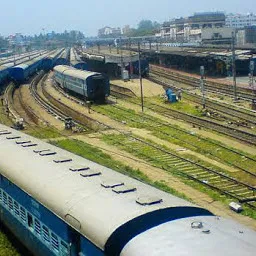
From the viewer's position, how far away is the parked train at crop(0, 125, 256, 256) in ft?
25.1

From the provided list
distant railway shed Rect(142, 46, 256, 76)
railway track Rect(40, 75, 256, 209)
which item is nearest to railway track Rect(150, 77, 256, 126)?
railway track Rect(40, 75, 256, 209)

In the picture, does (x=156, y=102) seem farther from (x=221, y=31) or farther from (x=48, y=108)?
(x=221, y=31)

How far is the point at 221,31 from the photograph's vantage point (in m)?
126

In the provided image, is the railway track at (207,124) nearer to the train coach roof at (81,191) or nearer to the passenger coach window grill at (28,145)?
the passenger coach window grill at (28,145)

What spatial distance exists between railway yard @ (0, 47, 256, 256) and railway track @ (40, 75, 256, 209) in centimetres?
4

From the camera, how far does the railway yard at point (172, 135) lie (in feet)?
70.1

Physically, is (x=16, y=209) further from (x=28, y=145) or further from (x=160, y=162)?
(x=160, y=162)

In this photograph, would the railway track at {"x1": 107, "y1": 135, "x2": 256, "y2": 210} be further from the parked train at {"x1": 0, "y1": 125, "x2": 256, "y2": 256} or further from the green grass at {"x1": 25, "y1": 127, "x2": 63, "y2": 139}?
the parked train at {"x1": 0, "y1": 125, "x2": 256, "y2": 256}

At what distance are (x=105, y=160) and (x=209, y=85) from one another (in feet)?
122

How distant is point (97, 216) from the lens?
912cm

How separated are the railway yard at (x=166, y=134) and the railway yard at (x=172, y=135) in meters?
0.04

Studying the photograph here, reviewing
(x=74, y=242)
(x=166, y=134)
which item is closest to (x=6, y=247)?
(x=74, y=242)

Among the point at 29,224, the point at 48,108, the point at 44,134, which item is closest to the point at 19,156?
the point at 29,224

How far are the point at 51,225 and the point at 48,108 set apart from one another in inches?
1483
